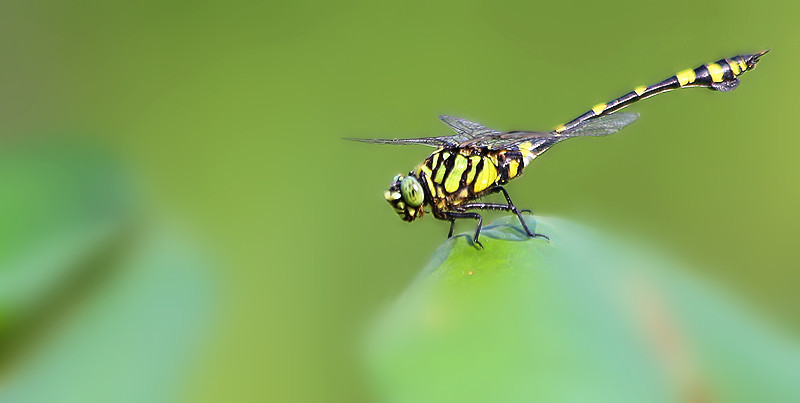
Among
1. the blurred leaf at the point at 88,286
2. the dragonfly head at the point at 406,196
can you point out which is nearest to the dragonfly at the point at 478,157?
the dragonfly head at the point at 406,196

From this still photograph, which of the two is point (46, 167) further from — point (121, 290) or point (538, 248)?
point (538, 248)

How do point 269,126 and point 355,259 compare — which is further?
point 269,126

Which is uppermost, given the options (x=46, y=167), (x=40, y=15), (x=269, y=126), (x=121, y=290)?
(x=40, y=15)

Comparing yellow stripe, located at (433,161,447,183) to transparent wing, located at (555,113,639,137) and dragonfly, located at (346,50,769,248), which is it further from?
transparent wing, located at (555,113,639,137)

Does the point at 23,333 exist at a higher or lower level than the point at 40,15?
lower

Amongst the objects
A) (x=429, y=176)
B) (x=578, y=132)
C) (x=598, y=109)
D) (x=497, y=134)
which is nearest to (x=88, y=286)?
(x=429, y=176)

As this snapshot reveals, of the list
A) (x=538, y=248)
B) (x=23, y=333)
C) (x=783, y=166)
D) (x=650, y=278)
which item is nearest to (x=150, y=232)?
(x=23, y=333)

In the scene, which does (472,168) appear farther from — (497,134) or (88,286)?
(88,286)
